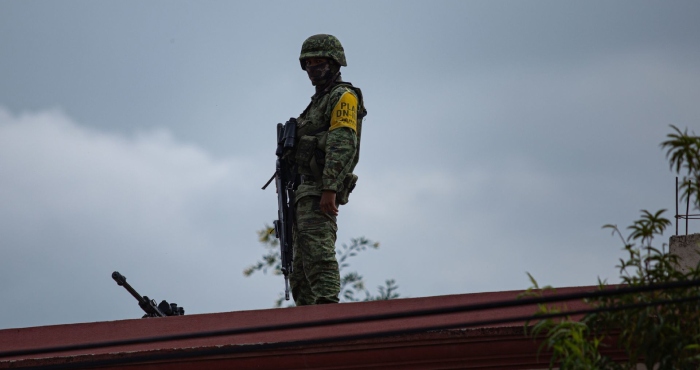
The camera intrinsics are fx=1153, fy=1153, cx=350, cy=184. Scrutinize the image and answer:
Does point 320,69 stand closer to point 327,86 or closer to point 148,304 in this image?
point 327,86

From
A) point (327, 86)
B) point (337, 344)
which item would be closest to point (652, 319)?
point (337, 344)

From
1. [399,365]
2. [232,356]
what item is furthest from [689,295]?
[232,356]

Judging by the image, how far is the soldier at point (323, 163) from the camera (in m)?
7.89

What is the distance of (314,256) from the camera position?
7871 millimetres

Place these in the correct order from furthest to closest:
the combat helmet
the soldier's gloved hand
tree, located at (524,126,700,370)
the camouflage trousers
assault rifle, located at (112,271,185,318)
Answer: assault rifle, located at (112,271,185,318) < the combat helmet < the soldier's gloved hand < the camouflage trousers < tree, located at (524,126,700,370)

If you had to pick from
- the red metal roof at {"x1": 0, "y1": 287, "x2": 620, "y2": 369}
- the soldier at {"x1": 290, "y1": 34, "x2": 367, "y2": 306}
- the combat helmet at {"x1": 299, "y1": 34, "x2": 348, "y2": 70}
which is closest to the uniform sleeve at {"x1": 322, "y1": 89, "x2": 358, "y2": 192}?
the soldier at {"x1": 290, "y1": 34, "x2": 367, "y2": 306}

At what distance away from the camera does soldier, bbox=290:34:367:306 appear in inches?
311

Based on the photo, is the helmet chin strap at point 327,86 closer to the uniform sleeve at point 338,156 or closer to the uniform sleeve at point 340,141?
the uniform sleeve at point 340,141

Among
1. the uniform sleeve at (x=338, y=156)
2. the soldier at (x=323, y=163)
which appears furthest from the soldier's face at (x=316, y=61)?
the uniform sleeve at (x=338, y=156)

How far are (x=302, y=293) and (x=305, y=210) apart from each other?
0.62 m

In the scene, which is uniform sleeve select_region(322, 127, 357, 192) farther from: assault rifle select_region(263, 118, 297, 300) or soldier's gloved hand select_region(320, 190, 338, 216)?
assault rifle select_region(263, 118, 297, 300)

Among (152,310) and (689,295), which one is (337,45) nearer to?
(152,310)

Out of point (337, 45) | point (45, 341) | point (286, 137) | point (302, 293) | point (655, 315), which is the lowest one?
point (655, 315)

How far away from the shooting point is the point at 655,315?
16.7 ft
